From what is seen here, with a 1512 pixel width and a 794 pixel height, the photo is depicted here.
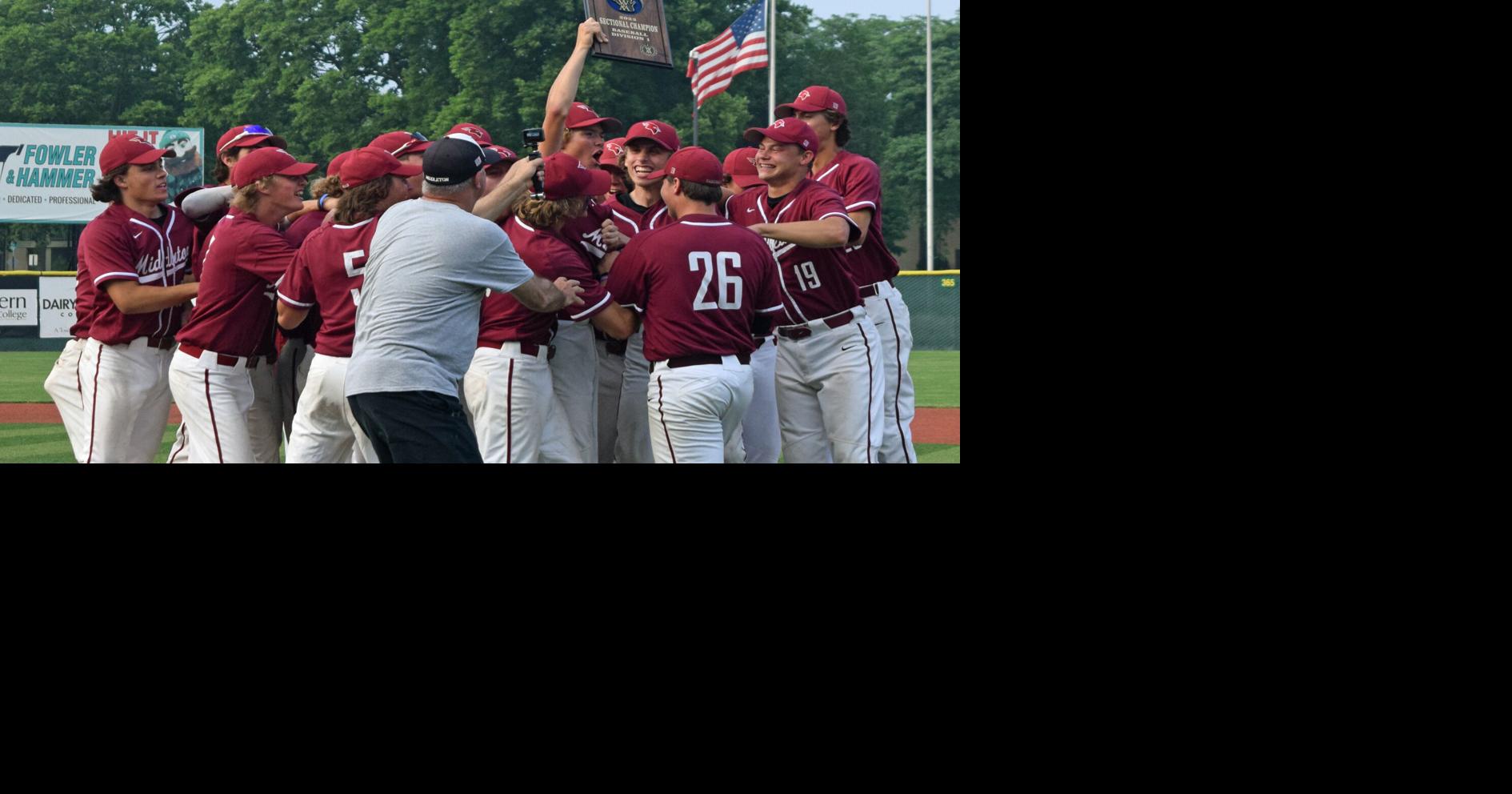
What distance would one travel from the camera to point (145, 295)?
16.6 feet

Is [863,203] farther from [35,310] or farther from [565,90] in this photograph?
[35,310]

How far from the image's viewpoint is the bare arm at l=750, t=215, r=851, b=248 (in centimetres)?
525

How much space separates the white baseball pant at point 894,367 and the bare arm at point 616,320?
1365 mm

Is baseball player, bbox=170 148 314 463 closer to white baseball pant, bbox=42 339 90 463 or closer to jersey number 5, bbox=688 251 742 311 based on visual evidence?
white baseball pant, bbox=42 339 90 463

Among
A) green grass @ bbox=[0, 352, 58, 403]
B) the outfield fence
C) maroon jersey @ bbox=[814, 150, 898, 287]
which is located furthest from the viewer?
the outfield fence

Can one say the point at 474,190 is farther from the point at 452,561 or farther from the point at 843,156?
the point at 843,156

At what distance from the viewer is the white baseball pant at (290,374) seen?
5.46 metres

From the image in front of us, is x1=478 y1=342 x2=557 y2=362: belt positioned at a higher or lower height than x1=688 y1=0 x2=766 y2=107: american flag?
lower

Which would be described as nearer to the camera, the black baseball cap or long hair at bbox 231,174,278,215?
the black baseball cap

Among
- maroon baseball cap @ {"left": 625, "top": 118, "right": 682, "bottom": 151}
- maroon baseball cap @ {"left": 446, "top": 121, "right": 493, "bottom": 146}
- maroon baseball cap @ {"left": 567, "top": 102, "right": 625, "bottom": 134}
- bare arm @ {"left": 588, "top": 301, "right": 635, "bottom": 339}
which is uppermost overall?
maroon baseball cap @ {"left": 567, "top": 102, "right": 625, "bottom": 134}

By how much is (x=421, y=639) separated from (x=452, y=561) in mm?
172

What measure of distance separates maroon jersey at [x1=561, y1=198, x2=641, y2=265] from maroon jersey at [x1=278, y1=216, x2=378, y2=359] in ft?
2.43

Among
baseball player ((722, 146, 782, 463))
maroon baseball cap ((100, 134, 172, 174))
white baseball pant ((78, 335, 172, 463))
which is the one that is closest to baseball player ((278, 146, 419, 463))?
white baseball pant ((78, 335, 172, 463))

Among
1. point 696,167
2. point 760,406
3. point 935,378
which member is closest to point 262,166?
point 696,167
